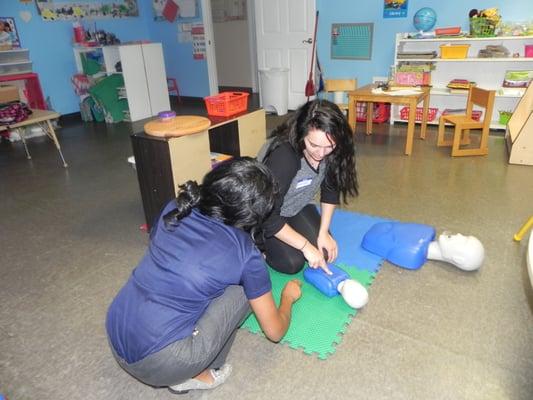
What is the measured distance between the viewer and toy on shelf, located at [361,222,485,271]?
188 cm

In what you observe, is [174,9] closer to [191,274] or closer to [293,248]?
[293,248]

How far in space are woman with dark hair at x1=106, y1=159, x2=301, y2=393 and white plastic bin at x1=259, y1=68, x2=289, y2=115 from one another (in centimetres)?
426

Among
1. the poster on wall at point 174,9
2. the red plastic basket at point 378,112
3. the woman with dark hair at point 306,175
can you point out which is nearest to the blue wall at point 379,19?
the red plastic basket at point 378,112

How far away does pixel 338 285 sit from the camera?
1.74 meters

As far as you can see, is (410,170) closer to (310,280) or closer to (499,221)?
(499,221)

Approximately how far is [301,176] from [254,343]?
2.42 feet

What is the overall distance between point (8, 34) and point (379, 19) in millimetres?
4379

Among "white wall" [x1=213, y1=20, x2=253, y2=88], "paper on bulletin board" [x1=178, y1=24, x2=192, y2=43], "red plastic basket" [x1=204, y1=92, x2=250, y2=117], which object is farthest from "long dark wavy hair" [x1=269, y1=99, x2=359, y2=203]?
"white wall" [x1=213, y1=20, x2=253, y2=88]

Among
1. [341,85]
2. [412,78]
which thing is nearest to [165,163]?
[341,85]

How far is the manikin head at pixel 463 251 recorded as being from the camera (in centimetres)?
186

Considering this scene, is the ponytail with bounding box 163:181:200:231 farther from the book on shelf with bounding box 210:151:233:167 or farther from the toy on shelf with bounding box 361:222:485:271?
the book on shelf with bounding box 210:151:233:167

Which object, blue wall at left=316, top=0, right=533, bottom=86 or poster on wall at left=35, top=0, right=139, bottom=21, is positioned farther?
poster on wall at left=35, top=0, right=139, bottom=21

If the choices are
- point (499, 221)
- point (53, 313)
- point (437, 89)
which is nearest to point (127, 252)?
point (53, 313)

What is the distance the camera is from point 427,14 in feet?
13.3
